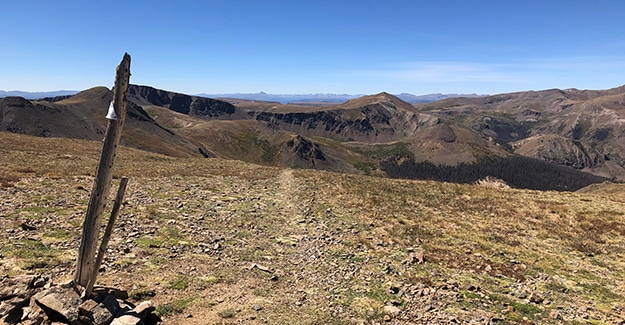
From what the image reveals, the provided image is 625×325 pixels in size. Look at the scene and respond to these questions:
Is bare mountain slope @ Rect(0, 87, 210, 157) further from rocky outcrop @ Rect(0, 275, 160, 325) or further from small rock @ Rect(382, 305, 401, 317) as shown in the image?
small rock @ Rect(382, 305, 401, 317)

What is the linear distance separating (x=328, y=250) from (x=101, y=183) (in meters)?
12.4

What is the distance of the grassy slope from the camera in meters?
13.2

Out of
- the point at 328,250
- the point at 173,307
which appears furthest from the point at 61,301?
the point at 328,250

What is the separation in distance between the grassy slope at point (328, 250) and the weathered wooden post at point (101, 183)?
259 centimetres

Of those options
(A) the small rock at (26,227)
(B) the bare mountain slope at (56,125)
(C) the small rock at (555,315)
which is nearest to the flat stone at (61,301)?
(A) the small rock at (26,227)

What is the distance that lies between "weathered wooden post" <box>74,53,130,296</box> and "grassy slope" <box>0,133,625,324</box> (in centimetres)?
259

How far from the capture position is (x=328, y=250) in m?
19.2

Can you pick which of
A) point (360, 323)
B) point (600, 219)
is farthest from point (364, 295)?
point (600, 219)

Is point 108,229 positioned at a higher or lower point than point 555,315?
higher

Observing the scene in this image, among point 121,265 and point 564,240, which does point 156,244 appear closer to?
point 121,265

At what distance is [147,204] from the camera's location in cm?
2450

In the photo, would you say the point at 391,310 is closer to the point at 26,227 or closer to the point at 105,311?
the point at 105,311

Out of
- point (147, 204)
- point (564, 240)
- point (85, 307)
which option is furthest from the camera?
point (147, 204)

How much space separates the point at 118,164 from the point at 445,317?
140 ft
